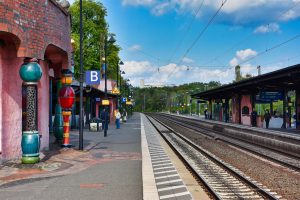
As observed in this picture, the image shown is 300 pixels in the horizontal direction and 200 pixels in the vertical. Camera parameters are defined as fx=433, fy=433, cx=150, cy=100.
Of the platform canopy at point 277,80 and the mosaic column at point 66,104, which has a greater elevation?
the platform canopy at point 277,80

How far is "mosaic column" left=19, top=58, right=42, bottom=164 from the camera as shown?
1264 centimetres

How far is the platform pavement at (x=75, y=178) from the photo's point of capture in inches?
344

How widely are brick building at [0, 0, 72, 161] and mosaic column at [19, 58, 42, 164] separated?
38cm

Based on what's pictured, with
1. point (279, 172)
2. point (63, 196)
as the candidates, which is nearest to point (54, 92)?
point (279, 172)

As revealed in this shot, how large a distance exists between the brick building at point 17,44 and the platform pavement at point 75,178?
1089 mm

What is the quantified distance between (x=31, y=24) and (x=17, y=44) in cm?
86

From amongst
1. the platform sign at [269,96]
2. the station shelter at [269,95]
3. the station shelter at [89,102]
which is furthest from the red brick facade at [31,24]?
the platform sign at [269,96]

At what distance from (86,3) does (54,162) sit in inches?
1812

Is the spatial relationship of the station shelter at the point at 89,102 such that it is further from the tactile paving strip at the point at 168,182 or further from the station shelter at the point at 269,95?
the station shelter at the point at 269,95

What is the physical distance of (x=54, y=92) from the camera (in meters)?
33.0

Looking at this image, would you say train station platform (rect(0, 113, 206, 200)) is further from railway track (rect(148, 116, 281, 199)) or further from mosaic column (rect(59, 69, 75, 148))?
mosaic column (rect(59, 69, 75, 148))

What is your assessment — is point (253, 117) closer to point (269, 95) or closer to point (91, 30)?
point (269, 95)

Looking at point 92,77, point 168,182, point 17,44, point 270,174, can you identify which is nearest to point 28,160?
point 17,44

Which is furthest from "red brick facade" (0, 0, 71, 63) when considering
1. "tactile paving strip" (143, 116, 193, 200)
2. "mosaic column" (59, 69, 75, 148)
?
"tactile paving strip" (143, 116, 193, 200)
